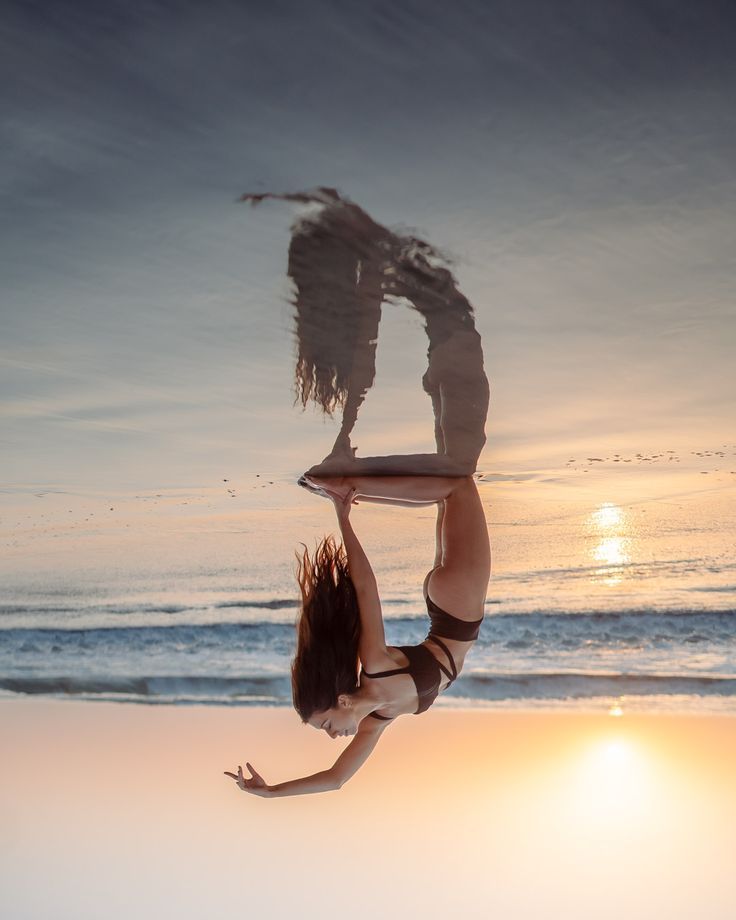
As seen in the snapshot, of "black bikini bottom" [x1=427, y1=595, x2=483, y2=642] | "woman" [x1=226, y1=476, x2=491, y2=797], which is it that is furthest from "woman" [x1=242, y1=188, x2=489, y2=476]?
"black bikini bottom" [x1=427, y1=595, x2=483, y2=642]

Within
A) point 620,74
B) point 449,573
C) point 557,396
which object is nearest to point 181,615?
point 557,396

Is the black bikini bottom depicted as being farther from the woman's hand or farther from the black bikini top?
the woman's hand

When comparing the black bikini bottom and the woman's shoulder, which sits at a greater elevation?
the black bikini bottom

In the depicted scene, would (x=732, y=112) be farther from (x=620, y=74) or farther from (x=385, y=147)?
(x=385, y=147)

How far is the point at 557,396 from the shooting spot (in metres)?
5.84

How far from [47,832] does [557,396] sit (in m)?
3.83

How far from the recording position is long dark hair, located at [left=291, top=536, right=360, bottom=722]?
3.53 m

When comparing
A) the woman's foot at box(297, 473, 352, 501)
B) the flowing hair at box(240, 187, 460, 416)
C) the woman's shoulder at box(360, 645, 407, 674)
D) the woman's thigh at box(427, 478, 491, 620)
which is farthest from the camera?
the woman's thigh at box(427, 478, 491, 620)

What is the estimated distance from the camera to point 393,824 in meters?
4.53

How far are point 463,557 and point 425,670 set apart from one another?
49 centimetres

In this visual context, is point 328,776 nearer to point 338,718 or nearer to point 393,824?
point 338,718

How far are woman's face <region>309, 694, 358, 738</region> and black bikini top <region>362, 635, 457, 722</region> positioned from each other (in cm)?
21

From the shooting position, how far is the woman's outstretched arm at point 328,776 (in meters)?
3.50

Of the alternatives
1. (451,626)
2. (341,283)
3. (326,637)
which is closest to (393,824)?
(451,626)
